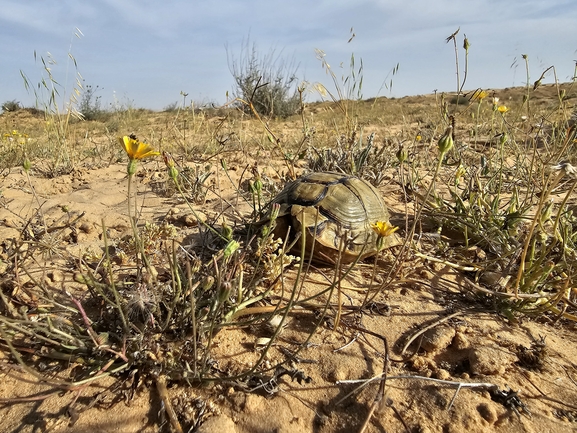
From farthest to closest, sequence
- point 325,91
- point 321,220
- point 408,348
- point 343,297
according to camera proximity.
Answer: point 325,91, point 321,220, point 343,297, point 408,348

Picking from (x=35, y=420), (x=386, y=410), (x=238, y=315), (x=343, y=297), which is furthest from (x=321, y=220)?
(x=35, y=420)

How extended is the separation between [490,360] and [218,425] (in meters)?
1.09

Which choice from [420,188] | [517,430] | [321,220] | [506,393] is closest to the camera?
[517,430]

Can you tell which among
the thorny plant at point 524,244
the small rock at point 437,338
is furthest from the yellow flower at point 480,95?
the small rock at point 437,338

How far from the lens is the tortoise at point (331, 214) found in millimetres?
2258

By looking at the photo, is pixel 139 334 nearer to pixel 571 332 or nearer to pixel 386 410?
pixel 386 410

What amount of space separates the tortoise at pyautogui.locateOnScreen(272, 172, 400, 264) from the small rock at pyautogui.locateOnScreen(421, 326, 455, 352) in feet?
2.07

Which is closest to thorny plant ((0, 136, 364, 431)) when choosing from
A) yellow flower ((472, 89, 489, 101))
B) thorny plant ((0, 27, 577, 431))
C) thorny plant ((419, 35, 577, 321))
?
thorny plant ((0, 27, 577, 431))

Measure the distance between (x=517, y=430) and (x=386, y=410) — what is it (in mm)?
434

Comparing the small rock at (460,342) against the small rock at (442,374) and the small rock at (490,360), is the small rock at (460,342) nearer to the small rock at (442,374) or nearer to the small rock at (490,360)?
the small rock at (490,360)

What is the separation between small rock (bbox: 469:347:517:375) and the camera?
1.49 m

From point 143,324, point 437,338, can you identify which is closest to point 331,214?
point 437,338

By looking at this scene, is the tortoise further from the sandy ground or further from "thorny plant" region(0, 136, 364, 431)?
"thorny plant" region(0, 136, 364, 431)

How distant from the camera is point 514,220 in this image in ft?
7.60
